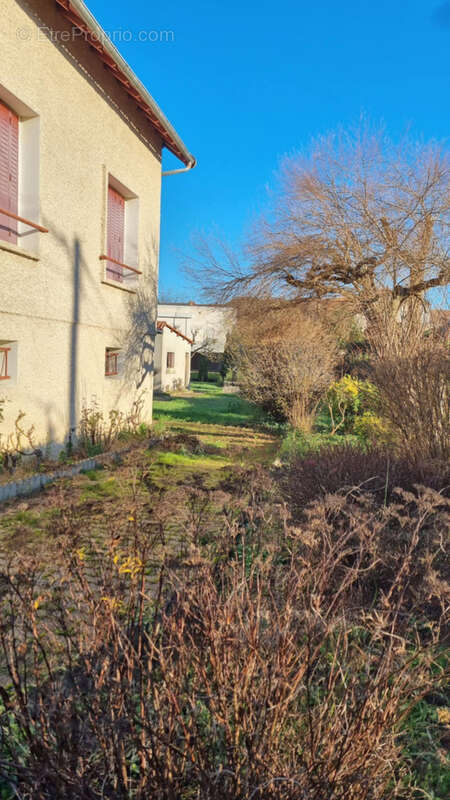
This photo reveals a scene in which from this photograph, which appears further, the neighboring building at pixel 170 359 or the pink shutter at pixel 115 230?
the neighboring building at pixel 170 359

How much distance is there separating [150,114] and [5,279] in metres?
5.16

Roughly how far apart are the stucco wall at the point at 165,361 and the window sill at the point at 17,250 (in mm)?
15613

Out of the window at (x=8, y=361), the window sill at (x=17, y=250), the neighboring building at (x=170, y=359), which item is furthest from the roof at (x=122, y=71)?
the neighboring building at (x=170, y=359)

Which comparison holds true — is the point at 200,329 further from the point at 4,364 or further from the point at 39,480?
the point at 39,480

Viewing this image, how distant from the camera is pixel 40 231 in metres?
6.69

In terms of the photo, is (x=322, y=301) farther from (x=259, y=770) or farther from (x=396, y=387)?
(x=259, y=770)

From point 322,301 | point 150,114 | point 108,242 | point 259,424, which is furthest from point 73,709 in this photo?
point 322,301

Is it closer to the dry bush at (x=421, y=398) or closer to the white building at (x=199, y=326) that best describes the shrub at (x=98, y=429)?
the dry bush at (x=421, y=398)

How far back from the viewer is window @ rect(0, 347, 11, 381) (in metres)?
6.30

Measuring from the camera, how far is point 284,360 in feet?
41.1

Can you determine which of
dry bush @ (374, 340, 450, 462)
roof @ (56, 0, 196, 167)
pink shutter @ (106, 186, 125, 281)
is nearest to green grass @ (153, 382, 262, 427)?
pink shutter @ (106, 186, 125, 281)

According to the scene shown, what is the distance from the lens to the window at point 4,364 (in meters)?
6.30

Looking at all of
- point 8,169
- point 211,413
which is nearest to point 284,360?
point 211,413

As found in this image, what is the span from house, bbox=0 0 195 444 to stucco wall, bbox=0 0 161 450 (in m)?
0.02
